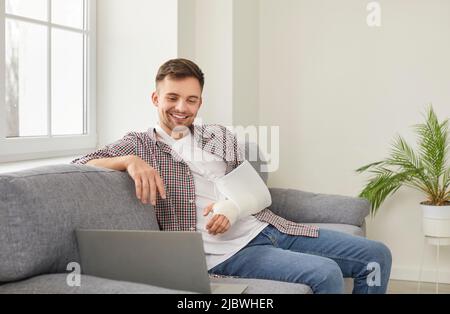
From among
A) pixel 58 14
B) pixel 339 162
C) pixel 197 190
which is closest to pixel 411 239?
pixel 339 162

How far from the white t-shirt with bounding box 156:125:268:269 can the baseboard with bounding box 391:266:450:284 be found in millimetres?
1999

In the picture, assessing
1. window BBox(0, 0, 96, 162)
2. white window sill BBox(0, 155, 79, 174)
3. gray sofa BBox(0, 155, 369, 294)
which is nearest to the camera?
gray sofa BBox(0, 155, 369, 294)

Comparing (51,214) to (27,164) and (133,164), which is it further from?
(27,164)

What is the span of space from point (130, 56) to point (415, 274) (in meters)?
2.15

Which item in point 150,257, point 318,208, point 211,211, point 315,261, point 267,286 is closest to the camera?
point 150,257

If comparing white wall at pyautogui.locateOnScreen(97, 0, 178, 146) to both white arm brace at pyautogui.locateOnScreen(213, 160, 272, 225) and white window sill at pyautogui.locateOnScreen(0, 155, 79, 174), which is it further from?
white arm brace at pyautogui.locateOnScreen(213, 160, 272, 225)

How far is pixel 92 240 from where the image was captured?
1573 mm

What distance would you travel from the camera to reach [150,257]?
150cm

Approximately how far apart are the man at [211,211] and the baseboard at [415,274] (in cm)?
168

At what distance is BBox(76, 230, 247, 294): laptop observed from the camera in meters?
1.47

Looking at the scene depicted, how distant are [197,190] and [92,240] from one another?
1.96 feet

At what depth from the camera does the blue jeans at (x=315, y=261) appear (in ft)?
6.13

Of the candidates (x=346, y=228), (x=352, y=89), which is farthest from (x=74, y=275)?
(x=352, y=89)

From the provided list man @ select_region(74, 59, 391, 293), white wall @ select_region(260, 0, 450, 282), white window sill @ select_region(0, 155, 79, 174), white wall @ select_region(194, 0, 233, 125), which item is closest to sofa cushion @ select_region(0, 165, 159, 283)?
man @ select_region(74, 59, 391, 293)
